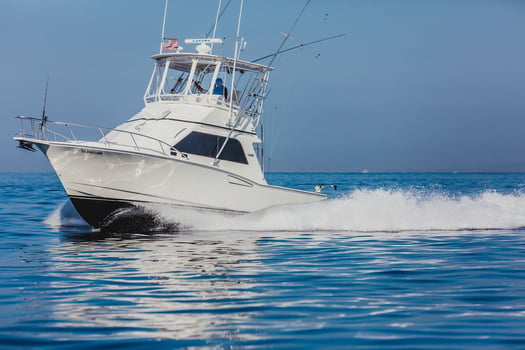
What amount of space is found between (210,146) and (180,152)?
3.40 feet

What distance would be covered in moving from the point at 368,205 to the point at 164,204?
5.84 meters

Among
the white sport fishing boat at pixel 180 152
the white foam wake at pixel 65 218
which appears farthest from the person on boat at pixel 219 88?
the white foam wake at pixel 65 218

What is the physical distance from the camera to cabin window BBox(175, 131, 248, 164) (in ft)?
47.5

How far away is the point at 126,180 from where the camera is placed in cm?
1353

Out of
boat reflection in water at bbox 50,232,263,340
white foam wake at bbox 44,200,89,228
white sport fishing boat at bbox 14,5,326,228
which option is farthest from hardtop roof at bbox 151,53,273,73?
boat reflection in water at bbox 50,232,263,340

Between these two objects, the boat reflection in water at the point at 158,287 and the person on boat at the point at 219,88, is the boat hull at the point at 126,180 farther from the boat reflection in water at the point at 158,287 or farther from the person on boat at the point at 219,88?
the person on boat at the point at 219,88

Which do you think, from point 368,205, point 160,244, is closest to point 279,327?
point 160,244

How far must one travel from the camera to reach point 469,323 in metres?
5.84

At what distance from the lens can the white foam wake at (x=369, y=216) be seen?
14.8 metres

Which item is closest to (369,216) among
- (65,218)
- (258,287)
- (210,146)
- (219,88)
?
(210,146)

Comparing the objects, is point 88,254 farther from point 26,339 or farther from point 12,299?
point 26,339

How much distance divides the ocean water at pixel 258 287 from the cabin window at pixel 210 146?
1467mm

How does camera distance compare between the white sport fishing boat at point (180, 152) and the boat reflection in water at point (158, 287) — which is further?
Answer: the white sport fishing boat at point (180, 152)

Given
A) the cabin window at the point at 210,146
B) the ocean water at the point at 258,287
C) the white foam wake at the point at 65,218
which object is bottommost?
the ocean water at the point at 258,287
